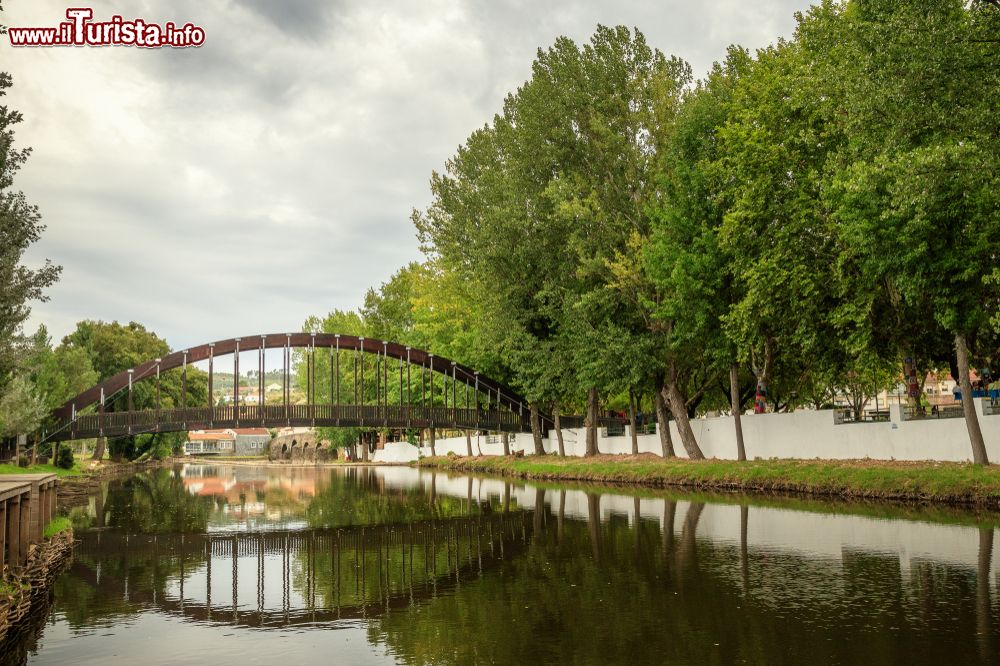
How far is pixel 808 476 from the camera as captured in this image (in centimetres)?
3020

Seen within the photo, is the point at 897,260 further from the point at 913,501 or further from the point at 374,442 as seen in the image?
the point at 374,442

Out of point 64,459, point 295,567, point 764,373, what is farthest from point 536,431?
point 295,567

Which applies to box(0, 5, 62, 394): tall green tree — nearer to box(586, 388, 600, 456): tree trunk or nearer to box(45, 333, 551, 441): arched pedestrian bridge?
box(45, 333, 551, 441): arched pedestrian bridge

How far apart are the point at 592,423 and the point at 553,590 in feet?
114

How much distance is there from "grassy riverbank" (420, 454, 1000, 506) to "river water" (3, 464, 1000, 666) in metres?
1.85

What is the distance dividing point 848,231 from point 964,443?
9.00 meters

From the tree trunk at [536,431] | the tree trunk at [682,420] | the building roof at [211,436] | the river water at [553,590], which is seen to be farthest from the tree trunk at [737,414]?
the building roof at [211,436]

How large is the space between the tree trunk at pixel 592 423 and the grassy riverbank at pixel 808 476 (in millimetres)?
1653

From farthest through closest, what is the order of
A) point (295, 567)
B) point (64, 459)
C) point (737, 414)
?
1. point (64, 459)
2. point (737, 414)
3. point (295, 567)

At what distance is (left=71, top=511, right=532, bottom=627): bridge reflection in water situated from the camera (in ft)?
45.7

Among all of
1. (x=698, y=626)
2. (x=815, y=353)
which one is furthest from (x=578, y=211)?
(x=698, y=626)

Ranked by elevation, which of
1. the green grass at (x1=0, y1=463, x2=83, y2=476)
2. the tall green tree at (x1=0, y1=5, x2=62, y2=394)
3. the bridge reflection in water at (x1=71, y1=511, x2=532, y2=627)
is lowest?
the bridge reflection in water at (x1=71, y1=511, x2=532, y2=627)

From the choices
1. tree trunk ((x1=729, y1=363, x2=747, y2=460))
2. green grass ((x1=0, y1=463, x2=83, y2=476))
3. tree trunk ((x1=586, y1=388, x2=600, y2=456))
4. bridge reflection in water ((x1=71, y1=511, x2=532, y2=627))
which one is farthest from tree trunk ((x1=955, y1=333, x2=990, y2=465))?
green grass ((x1=0, y1=463, x2=83, y2=476))

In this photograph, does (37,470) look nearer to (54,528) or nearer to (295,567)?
(54,528)
